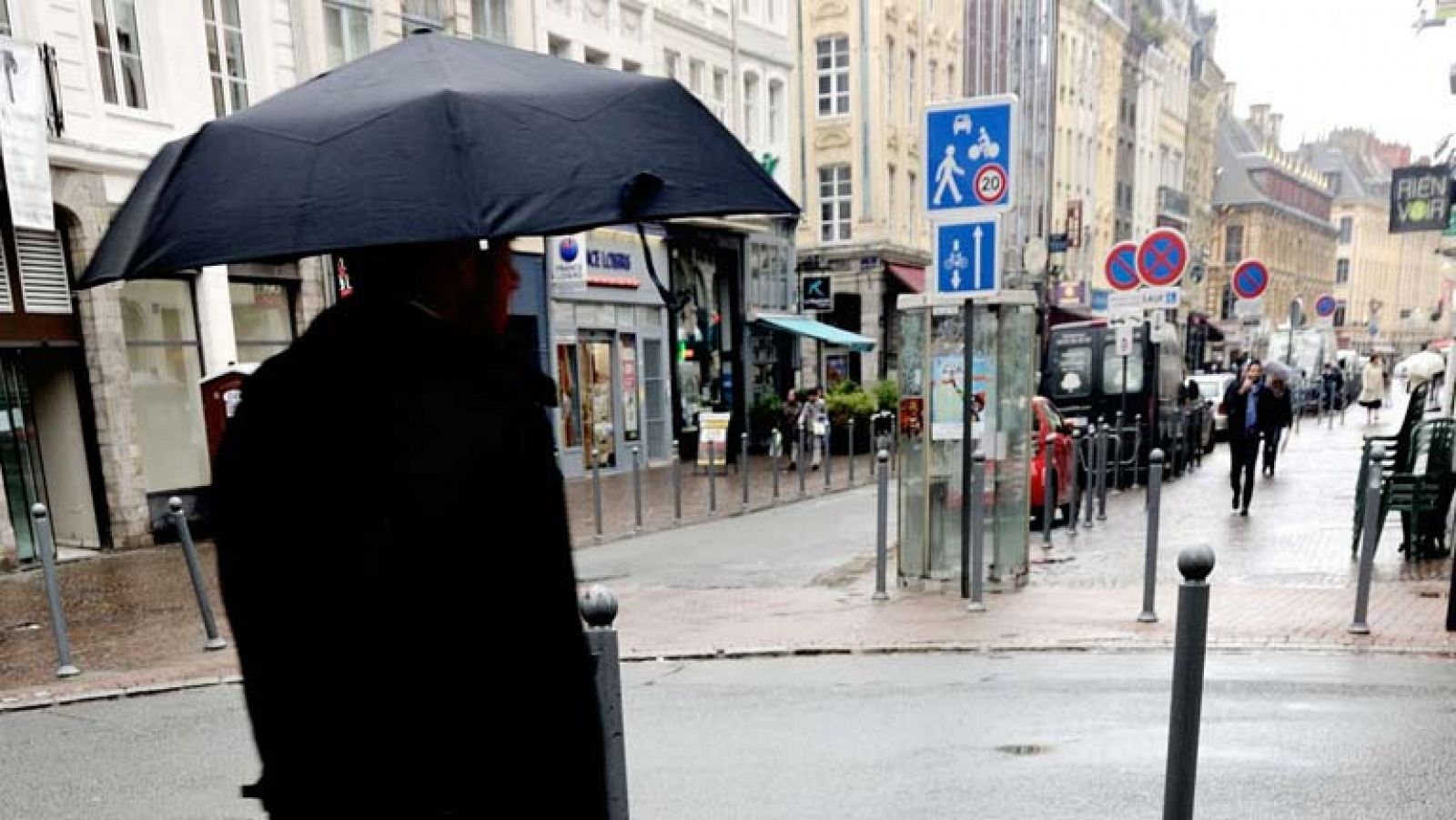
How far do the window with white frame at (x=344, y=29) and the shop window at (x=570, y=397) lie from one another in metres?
6.58

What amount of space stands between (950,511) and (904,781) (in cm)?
407

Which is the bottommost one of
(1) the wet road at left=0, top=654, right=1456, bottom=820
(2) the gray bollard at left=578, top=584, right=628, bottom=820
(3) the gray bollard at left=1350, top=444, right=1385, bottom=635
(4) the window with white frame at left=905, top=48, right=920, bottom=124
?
(1) the wet road at left=0, top=654, right=1456, bottom=820

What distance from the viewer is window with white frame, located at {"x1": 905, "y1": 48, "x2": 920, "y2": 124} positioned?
3466 cm

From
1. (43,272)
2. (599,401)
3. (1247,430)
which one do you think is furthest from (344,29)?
(1247,430)

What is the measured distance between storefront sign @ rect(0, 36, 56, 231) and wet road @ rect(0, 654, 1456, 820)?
7.95 m

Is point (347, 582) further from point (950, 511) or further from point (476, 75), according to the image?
point (950, 511)

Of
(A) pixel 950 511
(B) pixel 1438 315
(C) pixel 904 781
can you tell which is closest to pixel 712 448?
(A) pixel 950 511

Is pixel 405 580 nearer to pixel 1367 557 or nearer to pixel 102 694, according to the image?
pixel 102 694

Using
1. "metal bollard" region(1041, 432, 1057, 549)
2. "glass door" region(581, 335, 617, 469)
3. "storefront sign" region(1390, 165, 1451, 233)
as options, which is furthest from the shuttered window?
"storefront sign" region(1390, 165, 1451, 233)

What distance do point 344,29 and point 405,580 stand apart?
1809 centimetres

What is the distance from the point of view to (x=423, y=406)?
4.42ft

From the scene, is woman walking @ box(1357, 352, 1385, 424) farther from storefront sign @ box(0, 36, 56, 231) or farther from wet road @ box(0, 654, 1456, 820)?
storefront sign @ box(0, 36, 56, 231)

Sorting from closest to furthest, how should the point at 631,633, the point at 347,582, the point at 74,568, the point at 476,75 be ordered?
1. the point at 347,582
2. the point at 476,75
3. the point at 631,633
4. the point at 74,568

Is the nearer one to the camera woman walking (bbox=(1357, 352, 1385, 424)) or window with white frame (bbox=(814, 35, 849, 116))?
woman walking (bbox=(1357, 352, 1385, 424))
